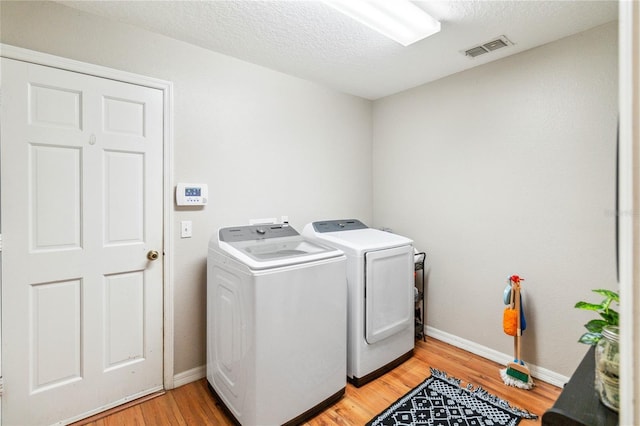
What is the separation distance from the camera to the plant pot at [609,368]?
844 millimetres

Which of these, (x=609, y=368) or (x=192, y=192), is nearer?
(x=609, y=368)

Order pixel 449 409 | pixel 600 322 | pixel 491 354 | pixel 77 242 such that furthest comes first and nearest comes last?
pixel 491 354 → pixel 449 409 → pixel 77 242 → pixel 600 322

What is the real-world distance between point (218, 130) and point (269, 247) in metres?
0.99

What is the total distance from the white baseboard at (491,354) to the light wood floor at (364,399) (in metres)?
0.05

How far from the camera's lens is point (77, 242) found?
180 centimetres

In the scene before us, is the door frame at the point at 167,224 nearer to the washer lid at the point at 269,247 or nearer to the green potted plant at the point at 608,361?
the washer lid at the point at 269,247

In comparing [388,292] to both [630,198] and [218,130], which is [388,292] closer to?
[218,130]

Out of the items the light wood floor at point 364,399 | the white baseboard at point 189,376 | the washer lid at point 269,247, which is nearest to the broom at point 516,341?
the light wood floor at point 364,399

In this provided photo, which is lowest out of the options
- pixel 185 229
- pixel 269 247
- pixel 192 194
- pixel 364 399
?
pixel 364 399

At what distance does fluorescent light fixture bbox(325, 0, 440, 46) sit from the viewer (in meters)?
1.64

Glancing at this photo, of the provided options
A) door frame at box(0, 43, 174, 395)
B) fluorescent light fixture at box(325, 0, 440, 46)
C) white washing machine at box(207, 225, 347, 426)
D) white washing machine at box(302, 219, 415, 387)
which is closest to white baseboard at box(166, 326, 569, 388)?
door frame at box(0, 43, 174, 395)

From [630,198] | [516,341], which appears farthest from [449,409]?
[630,198]

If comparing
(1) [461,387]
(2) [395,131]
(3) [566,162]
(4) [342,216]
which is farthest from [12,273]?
(3) [566,162]

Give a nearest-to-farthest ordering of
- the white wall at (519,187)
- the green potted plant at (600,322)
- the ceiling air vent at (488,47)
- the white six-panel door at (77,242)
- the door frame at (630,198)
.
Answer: the door frame at (630,198) → the green potted plant at (600,322) → the white six-panel door at (77,242) → the white wall at (519,187) → the ceiling air vent at (488,47)
